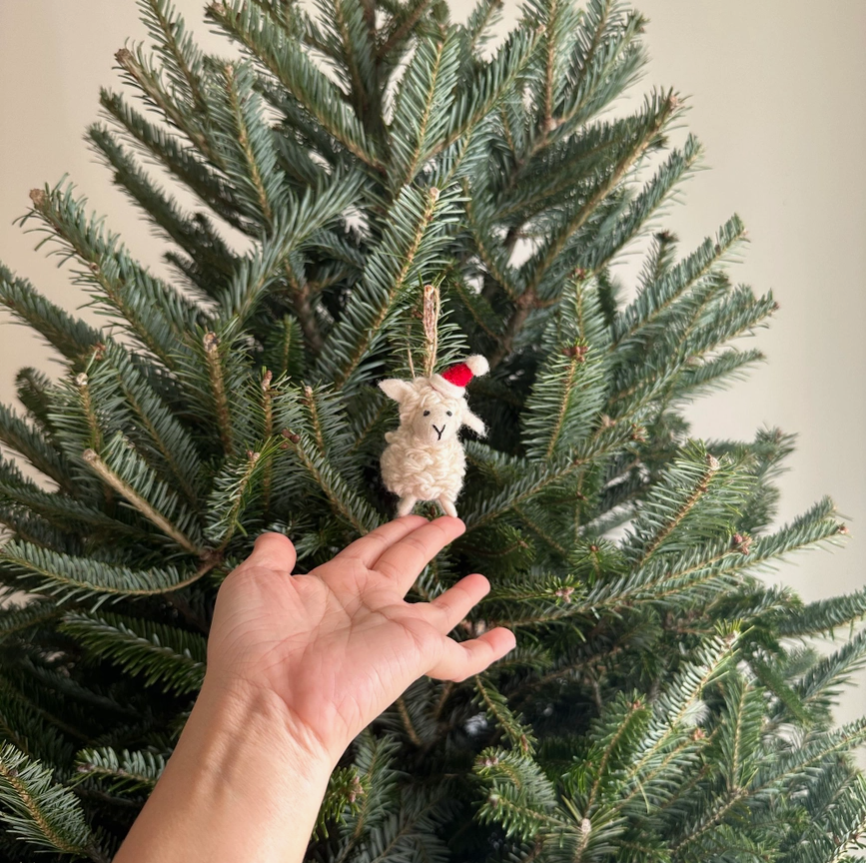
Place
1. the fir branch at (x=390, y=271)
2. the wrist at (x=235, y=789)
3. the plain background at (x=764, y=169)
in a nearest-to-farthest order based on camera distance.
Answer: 1. the wrist at (x=235, y=789)
2. the fir branch at (x=390, y=271)
3. the plain background at (x=764, y=169)

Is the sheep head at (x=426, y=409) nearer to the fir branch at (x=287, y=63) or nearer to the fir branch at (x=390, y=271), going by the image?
the fir branch at (x=390, y=271)

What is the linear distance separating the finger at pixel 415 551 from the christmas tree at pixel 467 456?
4 cm

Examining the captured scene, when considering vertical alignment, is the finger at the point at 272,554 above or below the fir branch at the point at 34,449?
below

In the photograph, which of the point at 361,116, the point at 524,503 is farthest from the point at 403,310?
the point at 361,116

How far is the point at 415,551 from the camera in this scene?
1.68 ft

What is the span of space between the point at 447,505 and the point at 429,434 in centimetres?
7

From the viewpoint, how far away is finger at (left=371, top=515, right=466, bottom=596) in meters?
0.51

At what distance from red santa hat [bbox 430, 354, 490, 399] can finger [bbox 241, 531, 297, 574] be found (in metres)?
0.16

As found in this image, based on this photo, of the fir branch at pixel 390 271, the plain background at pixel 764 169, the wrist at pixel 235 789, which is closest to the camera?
the wrist at pixel 235 789

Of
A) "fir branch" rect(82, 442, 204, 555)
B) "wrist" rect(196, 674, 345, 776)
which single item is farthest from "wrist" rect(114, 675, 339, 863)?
"fir branch" rect(82, 442, 204, 555)

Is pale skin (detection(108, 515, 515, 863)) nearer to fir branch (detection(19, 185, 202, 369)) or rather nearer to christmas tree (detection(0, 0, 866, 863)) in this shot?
christmas tree (detection(0, 0, 866, 863))

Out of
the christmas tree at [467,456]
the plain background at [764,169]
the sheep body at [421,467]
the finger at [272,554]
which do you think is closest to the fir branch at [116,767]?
the christmas tree at [467,456]

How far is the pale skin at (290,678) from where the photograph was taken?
0.39m

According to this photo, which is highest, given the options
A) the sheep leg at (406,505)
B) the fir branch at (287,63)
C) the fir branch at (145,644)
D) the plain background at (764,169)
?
the plain background at (764,169)
